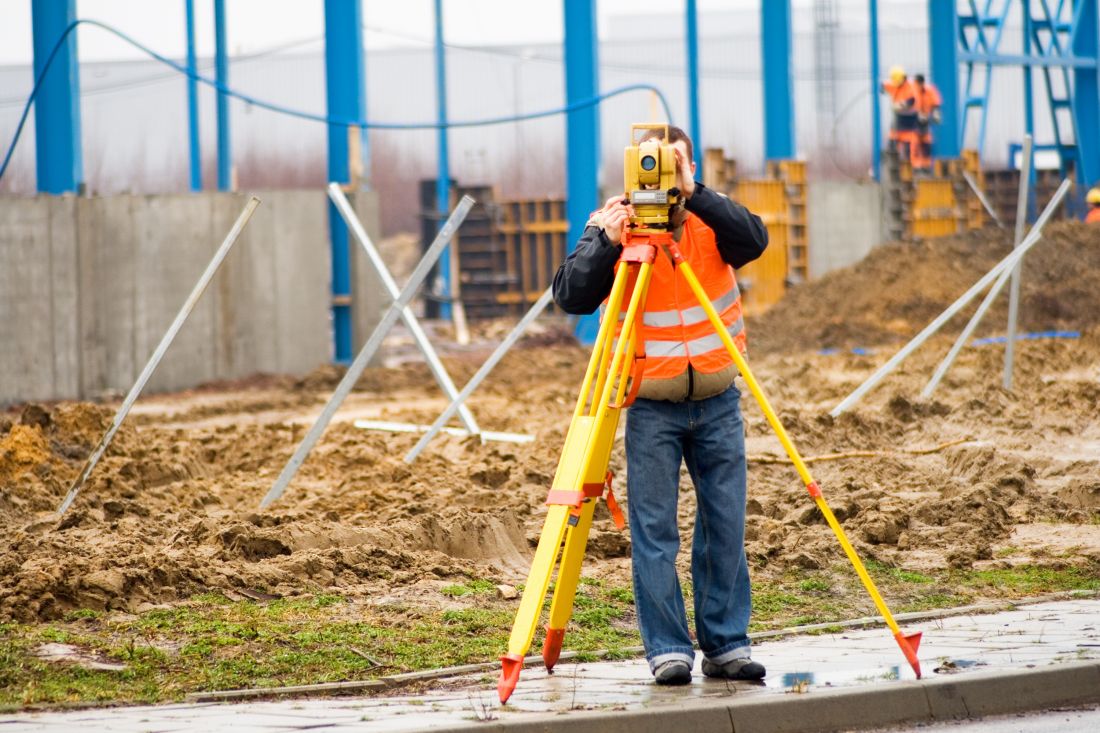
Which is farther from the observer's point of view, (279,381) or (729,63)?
(729,63)

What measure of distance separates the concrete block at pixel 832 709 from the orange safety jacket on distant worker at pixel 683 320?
46.5 inches

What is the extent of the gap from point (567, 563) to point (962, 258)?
2208 cm

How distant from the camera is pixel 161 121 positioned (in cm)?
5781

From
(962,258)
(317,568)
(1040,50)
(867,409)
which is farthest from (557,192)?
(317,568)

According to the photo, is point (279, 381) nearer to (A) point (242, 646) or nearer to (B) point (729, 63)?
(A) point (242, 646)

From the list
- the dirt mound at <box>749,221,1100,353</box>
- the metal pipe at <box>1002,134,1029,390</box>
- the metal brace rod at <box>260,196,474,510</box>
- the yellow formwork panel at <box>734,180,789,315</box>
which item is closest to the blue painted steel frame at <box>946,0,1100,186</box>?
the yellow formwork panel at <box>734,180,789,315</box>

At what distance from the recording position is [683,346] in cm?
618

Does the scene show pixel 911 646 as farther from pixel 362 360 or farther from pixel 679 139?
pixel 362 360

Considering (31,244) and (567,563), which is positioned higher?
(31,244)

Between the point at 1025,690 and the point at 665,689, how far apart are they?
1.25 metres

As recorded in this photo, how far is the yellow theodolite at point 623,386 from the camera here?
5.75 metres

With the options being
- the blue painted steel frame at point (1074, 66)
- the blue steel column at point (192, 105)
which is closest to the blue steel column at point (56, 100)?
the blue steel column at point (192, 105)

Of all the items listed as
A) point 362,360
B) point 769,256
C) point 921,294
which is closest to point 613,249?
point 362,360

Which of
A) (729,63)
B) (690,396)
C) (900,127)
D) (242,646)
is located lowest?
(242,646)
